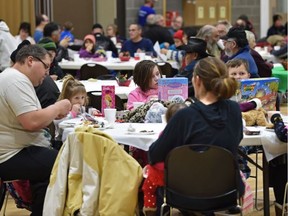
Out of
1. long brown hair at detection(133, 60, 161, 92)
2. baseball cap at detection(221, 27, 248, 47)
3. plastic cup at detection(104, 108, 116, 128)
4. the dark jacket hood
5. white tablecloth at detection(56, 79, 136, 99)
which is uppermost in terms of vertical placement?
baseball cap at detection(221, 27, 248, 47)

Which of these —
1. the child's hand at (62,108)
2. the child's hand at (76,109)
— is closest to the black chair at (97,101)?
the child's hand at (76,109)

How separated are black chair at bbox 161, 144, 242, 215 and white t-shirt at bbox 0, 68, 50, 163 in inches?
44.1

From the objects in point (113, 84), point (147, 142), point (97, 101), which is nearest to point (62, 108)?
point (147, 142)

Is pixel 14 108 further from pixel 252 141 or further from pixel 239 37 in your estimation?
pixel 239 37

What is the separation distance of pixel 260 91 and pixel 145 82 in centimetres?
106

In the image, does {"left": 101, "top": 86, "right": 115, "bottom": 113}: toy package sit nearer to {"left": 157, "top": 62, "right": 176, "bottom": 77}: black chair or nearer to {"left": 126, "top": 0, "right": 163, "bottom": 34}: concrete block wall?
{"left": 157, "top": 62, "right": 176, "bottom": 77}: black chair

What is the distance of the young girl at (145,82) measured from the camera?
18.4 feet

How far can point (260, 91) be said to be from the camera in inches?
194

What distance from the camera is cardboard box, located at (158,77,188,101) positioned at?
5172 mm

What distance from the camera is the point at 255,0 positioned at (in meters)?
17.5

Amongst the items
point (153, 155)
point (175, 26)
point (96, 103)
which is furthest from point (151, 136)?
point (175, 26)

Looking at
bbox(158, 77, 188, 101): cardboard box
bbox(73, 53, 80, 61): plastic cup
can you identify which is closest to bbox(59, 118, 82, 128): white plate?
bbox(158, 77, 188, 101): cardboard box

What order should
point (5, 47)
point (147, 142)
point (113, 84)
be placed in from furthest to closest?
point (5, 47) → point (113, 84) → point (147, 142)

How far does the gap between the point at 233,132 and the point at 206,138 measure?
0.60 ft
